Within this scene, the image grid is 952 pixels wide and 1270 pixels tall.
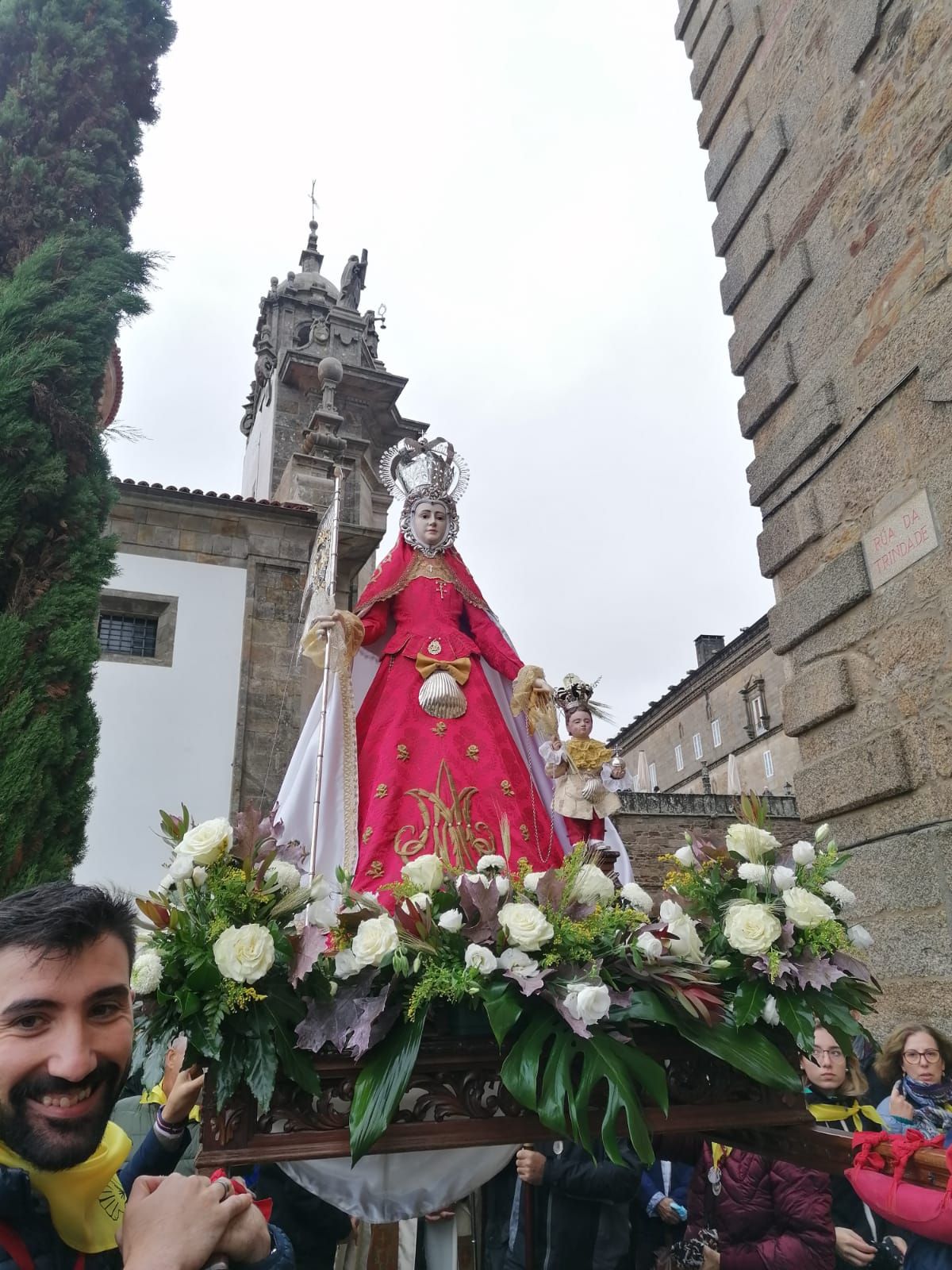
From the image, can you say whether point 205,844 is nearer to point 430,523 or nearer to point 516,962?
point 516,962

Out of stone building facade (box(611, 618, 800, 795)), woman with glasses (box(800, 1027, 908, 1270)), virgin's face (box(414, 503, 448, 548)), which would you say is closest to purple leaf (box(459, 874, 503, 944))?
woman with glasses (box(800, 1027, 908, 1270))

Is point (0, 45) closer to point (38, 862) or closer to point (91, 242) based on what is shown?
point (91, 242)

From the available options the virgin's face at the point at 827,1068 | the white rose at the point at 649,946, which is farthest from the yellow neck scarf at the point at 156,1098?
the virgin's face at the point at 827,1068

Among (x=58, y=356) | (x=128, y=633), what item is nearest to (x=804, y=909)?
(x=58, y=356)

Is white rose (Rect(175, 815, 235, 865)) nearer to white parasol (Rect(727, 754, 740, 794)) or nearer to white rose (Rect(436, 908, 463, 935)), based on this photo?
white rose (Rect(436, 908, 463, 935))

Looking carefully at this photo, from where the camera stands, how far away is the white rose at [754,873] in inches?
88.8

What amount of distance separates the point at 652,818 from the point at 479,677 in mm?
17835

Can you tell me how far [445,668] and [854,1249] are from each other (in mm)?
2772

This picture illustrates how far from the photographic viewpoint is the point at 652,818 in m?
21.5

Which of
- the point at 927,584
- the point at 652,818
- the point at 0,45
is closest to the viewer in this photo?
the point at 927,584

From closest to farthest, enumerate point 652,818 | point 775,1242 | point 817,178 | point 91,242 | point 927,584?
1. point 775,1242
2. point 927,584
3. point 817,178
4. point 91,242
5. point 652,818

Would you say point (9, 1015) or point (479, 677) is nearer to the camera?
point (9, 1015)

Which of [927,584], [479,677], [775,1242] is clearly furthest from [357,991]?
[927,584]

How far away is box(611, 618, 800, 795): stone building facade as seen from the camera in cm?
2925
